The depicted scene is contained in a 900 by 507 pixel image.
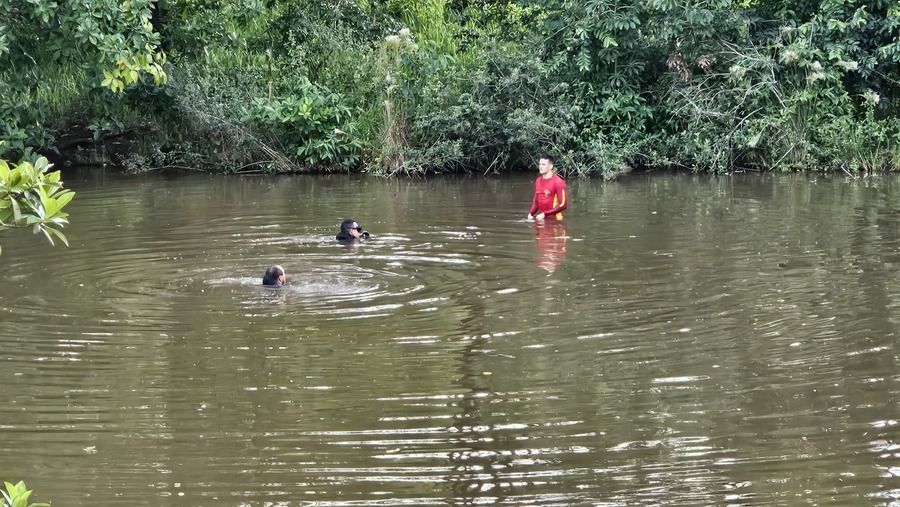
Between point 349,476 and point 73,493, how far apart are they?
4.70 feet

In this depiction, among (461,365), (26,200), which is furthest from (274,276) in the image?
(26,200)

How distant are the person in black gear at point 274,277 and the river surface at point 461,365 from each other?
4.3 inches

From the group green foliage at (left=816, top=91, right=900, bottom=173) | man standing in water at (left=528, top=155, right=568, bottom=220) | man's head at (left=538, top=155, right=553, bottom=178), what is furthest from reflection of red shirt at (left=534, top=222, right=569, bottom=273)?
green foliage at (left=816, top=91, right=900, bottom=173)

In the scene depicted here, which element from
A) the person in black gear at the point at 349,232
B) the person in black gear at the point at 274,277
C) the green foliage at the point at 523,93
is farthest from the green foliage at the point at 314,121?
the person in black gear at the point at 274,277

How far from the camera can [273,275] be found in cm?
1077

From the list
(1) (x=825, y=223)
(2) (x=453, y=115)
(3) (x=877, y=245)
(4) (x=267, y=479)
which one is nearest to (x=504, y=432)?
(4) (x=267, y=479)

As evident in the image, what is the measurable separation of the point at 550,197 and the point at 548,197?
0.09 feet

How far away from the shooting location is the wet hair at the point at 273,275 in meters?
10.7

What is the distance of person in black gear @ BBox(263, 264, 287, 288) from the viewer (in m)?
10.7

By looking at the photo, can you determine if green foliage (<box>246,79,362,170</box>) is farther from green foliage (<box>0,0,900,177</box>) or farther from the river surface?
the river surface

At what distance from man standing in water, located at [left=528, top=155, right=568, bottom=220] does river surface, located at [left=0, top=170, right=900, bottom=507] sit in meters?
0.41

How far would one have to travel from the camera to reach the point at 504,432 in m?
6.64

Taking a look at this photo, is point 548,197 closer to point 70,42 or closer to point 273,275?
point 273,275

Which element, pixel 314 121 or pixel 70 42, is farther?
pixel 314 121
